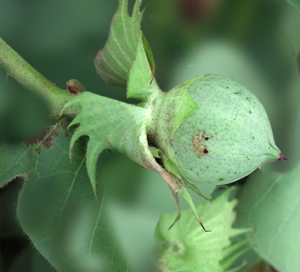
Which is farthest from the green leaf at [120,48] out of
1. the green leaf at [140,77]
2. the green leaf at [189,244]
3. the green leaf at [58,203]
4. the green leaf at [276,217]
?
the green leaf at [276,217]

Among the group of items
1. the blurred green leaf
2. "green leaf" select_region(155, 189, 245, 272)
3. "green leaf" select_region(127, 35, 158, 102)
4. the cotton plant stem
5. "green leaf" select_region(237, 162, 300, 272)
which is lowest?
the blurred green leaf

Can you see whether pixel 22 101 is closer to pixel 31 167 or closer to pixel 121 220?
pixel 31 167

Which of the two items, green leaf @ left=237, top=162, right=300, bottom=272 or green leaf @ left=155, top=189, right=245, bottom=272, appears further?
green leaf @ left=237, top=162, right=300, bottom=272

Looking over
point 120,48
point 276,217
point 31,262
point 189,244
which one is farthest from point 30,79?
point 276,217

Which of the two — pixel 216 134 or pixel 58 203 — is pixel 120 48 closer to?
pixel 216 134

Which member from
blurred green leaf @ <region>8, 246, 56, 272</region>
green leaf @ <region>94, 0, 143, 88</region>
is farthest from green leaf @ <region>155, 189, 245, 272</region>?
green leaf @ <region>94, 0, 143, 88</region>

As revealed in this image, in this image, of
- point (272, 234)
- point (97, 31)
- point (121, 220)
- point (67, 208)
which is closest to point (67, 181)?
point (67, 208)

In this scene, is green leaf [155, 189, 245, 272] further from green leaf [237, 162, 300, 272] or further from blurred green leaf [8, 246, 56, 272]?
blurred green leaf [8, 246, 56, 272]
